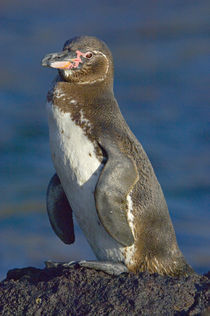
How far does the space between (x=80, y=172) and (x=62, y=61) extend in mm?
760

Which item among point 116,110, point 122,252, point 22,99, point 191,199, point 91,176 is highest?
point 22,99

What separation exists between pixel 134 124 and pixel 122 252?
7357 millimetres

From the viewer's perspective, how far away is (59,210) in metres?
6.45

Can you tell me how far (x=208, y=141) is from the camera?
13.0 metres

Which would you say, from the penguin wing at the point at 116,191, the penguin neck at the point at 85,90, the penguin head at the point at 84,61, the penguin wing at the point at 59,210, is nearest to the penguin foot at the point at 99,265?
the penguin wing at the point at 116,191

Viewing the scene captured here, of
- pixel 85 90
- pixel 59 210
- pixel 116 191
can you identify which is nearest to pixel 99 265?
pixel 116 191

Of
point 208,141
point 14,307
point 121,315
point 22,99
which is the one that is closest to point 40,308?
point 14,307

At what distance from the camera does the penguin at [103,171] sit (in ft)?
19.0

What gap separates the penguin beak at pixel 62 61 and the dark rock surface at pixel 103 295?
1365 mm

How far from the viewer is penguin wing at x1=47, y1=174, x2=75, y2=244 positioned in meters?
6.41

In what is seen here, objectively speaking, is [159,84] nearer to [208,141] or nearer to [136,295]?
[208,141]

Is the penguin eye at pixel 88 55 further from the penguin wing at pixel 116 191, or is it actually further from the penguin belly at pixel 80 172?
the penguin wing at pixel 116 191

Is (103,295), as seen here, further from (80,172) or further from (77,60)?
(77,60)

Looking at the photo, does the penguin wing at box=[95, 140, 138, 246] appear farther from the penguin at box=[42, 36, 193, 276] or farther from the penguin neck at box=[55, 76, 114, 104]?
the penguin neck at box=[55, 76, 114, 104]
